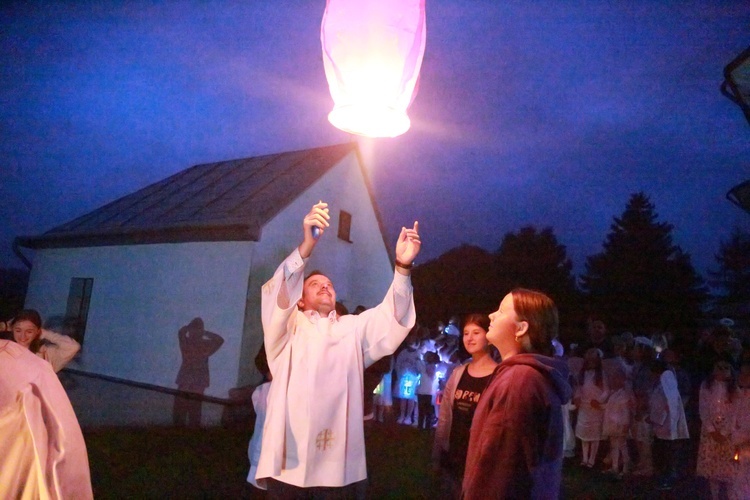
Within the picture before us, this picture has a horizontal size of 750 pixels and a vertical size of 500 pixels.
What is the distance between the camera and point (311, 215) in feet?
10.8

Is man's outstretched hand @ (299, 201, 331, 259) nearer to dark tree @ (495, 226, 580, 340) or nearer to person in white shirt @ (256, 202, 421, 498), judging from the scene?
person in white shirt @ (256, 202, 421, 498)

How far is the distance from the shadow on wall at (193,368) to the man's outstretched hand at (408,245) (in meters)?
8.01

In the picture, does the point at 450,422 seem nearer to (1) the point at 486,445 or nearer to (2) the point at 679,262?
(1) the point at 486,445

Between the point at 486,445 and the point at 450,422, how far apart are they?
73.0 inches

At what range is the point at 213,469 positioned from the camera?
23.4 feet

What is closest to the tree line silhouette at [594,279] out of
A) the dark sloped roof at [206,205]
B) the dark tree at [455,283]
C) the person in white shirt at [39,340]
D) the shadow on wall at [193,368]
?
the dark tree at [455,283]

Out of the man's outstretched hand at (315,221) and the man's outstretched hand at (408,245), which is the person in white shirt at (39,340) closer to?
the man's outstretched hand at (315,221)

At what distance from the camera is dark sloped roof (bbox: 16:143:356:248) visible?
449 inches

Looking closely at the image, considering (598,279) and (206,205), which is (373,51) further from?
(598,279)

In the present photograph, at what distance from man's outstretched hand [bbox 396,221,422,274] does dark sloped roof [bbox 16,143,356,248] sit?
759cm

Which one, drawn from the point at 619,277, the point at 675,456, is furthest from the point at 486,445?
the point at 619,277

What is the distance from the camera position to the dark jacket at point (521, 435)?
2.30 meters

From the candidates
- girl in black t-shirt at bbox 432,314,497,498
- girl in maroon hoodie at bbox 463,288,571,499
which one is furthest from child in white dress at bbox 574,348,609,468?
girl in maroon hoodie at bbox 463,288,571,499

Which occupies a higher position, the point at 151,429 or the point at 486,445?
the point at 486,445
